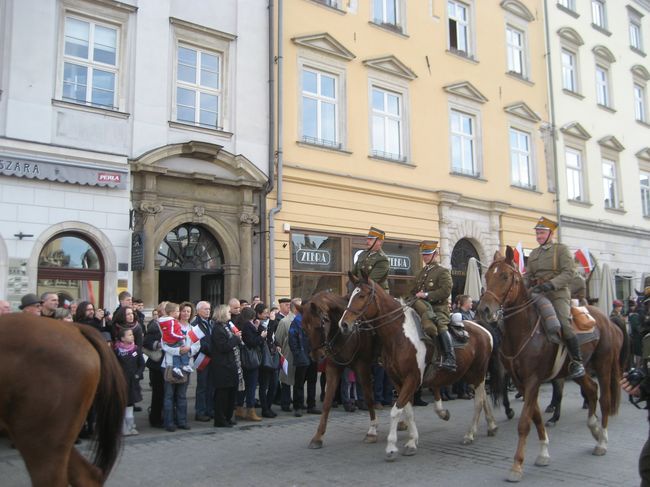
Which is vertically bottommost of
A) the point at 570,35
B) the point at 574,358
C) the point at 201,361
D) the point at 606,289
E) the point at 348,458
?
the point at 348,458

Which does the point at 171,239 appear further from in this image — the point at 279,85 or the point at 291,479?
the point at 291,479

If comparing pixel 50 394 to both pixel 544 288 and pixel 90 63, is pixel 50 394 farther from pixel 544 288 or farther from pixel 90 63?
pixel 90 63

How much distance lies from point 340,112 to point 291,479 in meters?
12.4

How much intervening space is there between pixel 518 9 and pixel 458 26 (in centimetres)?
351

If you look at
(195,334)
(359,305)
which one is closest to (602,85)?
(359,305)

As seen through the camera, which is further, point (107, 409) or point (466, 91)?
point (466, 91)

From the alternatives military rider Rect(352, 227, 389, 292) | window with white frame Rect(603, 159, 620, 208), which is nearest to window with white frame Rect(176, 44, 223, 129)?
military rider Rect(352, 227, 389, 292)

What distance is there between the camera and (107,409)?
4535mm

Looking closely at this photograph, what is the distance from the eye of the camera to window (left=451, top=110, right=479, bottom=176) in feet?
66.2

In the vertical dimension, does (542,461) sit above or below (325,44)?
below

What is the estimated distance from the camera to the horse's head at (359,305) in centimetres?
751

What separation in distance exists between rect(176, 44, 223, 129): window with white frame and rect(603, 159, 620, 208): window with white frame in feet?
58.9

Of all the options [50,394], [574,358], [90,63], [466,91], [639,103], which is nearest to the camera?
[50,394]

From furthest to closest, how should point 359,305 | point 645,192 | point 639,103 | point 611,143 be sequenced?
point 639,103 < point 645,192 < point 611,143 < point 359,305
